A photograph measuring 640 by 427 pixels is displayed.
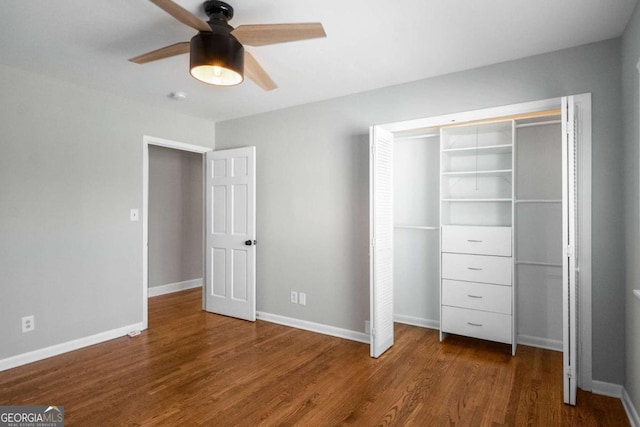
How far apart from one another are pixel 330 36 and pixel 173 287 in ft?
15.5

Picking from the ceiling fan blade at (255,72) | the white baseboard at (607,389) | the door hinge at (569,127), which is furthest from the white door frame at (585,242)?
the ceiling fan blade at (255,72)

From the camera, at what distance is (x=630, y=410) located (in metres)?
2.21

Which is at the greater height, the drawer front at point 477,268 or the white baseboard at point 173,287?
the drawer front at point 477,268

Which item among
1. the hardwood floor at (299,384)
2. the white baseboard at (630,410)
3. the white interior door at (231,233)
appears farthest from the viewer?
→ the white interior door at (231,233)

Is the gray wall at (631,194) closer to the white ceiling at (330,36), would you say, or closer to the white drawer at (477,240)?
the white ceiling at (330,36)

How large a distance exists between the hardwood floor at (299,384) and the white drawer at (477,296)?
40cm

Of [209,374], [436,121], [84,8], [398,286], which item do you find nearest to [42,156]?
[84,8]

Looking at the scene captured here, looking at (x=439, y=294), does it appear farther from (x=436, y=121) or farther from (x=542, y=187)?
(x=436, y=121)

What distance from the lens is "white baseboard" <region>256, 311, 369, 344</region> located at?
141 inches

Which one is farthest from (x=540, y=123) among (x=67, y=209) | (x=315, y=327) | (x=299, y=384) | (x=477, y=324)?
(x=67, y=209)

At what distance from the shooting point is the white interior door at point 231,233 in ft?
13.9

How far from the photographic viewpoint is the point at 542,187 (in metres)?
3.34

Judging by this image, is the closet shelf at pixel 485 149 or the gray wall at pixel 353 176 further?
the closet shelf at pixel 485 149

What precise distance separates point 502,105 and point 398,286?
7.31ft
